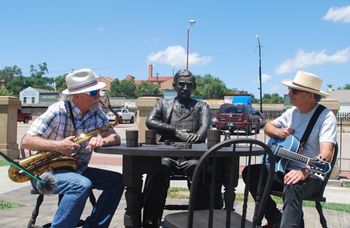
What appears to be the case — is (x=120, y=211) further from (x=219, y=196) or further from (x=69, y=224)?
(x=69, y=224)

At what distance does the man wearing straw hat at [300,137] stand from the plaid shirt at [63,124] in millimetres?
1449

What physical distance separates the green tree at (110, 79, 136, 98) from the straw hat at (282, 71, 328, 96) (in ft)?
409

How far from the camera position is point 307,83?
4410mm

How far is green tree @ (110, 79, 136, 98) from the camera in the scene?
12875 centimetres

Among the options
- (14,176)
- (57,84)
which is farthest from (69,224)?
(57,84)

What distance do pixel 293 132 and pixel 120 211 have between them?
2.80m

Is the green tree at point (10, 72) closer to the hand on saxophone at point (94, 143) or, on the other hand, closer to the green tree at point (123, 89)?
the green tree at point (123, 89)

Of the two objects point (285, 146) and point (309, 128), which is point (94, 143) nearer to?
point (285, 146)

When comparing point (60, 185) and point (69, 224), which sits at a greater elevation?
point (60, 185)

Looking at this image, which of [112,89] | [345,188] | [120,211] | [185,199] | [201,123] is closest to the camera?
[201,123]

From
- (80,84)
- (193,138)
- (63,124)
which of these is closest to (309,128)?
(193,138)

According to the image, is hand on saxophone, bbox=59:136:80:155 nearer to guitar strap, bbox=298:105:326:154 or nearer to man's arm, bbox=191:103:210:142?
man's arm, bbox=191:103:210:142

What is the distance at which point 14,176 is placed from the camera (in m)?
3.98

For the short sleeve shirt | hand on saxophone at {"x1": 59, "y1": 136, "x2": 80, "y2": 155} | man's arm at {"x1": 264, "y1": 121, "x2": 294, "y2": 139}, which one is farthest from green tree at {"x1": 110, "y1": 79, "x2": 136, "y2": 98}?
hand on saxophone at {"x1": 59, "y1": 136, "x2": 80, "y2": 155}
